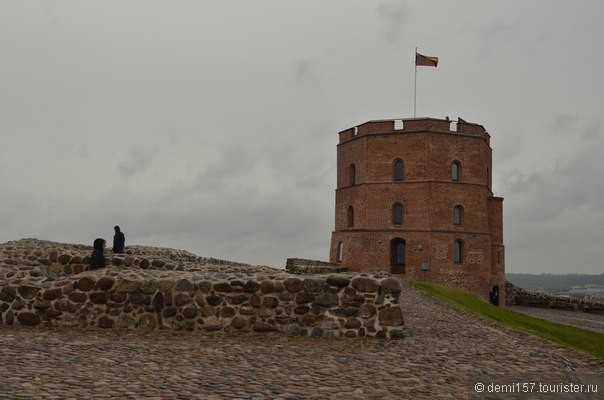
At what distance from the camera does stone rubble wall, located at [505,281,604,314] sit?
1512 inches

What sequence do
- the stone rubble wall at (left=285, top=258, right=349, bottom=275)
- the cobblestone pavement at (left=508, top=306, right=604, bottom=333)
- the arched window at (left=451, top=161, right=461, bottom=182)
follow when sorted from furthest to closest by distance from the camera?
the arched window at (left=451, top=161, right=461, bottom=182)
the stone rubble wall at (left=285, top=258, right=349, bottom=275)
the cobblestone pavement at (left=508, top=306, right=604, bottom=333)

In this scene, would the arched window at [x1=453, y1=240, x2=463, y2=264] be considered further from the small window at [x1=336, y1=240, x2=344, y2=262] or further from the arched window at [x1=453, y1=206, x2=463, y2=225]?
the small window at [x1=336, y1=240, x2=344, y2=262]

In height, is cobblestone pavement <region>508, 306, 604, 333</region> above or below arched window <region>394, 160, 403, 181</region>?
below

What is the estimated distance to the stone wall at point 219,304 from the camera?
9.80 m

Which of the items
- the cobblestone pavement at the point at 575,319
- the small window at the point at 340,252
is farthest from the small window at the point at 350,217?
the cobblestone pavement at the point at 575,319

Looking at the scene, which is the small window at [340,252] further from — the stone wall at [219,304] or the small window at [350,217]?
the stone wall at [219,304]

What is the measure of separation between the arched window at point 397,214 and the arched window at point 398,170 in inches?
61.6

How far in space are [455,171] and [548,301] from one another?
1339 centimetres

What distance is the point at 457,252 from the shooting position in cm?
3325

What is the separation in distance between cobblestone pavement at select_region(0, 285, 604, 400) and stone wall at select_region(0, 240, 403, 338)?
33 cm

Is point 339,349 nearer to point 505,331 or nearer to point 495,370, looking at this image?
point 495,370

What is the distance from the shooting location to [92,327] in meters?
9.88

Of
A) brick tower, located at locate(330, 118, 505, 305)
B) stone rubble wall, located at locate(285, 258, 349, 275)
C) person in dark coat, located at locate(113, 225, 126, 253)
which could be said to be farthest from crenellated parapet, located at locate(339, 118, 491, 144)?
person in dark coat, located at locate(113, 225, 126, 253)

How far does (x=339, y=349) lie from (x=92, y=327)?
447 cm
